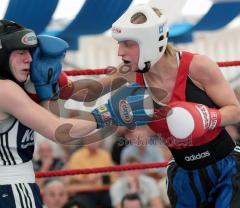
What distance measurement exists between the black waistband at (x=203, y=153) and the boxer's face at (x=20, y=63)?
0.67 metres

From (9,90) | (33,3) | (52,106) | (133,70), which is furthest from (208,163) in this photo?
(33,3)

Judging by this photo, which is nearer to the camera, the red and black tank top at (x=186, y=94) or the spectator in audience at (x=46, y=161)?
the red and black tank top at (x=186, y=94)

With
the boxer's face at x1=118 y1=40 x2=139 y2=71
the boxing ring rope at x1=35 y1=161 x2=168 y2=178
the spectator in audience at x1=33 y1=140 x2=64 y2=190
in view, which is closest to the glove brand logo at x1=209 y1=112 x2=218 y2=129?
the boxer's face at x1=118 y1=40 x2=139 y2=71

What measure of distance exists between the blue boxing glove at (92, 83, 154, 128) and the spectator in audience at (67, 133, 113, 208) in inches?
78.9

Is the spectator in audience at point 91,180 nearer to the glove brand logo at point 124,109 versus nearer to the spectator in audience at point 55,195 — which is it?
the spectator in audience at point 55,195

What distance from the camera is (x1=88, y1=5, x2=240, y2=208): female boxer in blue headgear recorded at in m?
2.56

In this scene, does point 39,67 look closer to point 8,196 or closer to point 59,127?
point 59,127

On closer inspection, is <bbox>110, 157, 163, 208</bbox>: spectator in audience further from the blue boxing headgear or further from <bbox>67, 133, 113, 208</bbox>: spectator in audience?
the blue boxing headgear

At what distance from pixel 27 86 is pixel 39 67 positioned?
0.40 ft

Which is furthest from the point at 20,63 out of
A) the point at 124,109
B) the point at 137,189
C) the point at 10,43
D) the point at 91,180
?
the point at 91,180

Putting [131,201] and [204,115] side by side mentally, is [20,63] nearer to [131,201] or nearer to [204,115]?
[204,115]

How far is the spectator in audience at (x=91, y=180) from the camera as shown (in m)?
4.89

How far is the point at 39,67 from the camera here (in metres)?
2.48

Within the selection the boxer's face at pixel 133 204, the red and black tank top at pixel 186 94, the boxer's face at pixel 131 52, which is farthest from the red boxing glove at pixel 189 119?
the boxer's face at pixel 133 204
